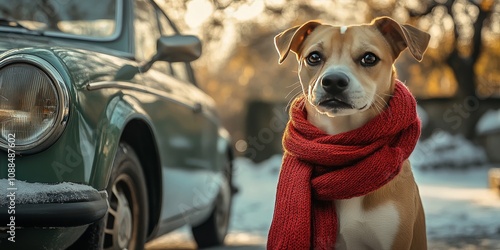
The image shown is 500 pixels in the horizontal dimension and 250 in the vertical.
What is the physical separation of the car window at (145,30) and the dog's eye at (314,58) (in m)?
1.63

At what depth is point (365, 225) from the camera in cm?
336

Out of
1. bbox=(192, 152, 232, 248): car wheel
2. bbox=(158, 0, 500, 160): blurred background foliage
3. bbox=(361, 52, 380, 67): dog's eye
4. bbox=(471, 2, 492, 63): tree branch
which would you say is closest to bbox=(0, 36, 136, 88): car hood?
bbox=(361, 52, 380, 67): dog's eye

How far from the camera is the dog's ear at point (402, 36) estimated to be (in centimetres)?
357

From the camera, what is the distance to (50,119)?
3.42 m

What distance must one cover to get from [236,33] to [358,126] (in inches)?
669

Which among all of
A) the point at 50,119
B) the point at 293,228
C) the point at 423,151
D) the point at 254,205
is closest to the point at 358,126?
the point at 293,228

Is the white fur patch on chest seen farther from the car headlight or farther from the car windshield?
the car windshield

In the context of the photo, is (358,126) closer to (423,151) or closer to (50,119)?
(50,119)

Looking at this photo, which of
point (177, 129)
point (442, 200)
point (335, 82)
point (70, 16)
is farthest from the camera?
point (442, 200)

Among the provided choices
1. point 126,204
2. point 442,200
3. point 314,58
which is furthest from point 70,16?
point 442,200

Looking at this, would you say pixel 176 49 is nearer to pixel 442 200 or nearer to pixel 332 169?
pixel 332 169

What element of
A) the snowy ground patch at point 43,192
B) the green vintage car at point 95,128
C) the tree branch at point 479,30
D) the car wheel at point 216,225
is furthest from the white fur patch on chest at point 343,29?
the tree branch at point 479,30

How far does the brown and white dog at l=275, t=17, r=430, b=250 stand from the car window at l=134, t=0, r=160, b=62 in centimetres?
162

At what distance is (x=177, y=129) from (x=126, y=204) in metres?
1.20
